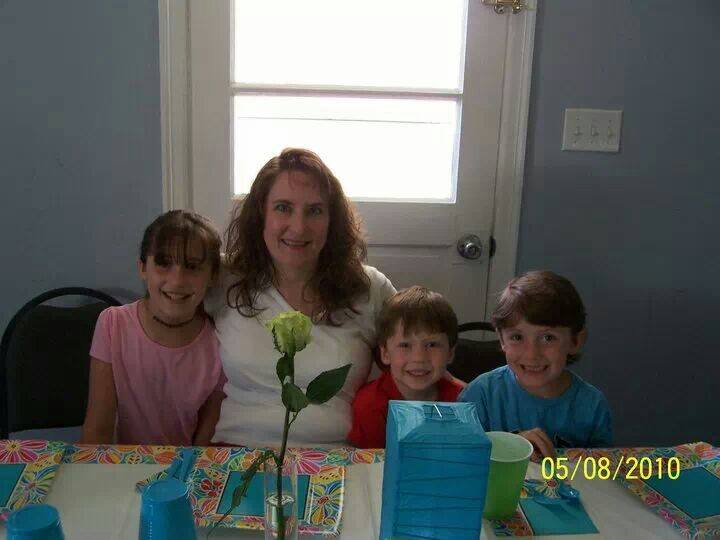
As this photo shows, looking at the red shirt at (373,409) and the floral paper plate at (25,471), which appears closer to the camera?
the floral paper plate at (25,471)

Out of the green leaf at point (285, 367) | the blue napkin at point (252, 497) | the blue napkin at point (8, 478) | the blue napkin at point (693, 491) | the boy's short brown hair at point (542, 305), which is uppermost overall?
the green leaf at point (285, 367)

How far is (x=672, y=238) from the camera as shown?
208 centimetres

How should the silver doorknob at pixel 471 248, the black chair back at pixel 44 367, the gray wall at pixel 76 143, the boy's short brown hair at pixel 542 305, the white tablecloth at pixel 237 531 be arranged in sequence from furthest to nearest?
1. the silver doorknob at pixel 471 248
2. the gray wall at pixel 76 143
3. the black chair back at pixel 44 367
4. the boy's short brown hair at pixel 542 305
5. the white tablecloth at pixel 237 531

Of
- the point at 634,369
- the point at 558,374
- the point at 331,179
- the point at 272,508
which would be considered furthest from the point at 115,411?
the point at 634,369

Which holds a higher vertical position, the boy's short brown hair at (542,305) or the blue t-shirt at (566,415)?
the boy's short brown hair at (542,305)

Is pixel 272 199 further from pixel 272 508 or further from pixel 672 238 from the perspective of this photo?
pixel 672 238

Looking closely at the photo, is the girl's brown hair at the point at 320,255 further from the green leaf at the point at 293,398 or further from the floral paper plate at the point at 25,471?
the green leaf at the point at 293,398

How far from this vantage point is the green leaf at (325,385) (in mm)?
746

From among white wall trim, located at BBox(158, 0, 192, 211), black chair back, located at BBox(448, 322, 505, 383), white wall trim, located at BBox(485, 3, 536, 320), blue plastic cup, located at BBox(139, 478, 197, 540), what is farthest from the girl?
white wall trim, located at BBox(485, 3, 536, 320)

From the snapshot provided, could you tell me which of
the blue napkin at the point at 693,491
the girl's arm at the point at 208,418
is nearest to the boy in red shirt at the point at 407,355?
the girl's arm at the point at 208,418

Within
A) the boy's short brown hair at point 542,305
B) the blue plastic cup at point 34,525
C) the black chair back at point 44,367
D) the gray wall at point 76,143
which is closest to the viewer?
the blue plastic cup at point 34,525

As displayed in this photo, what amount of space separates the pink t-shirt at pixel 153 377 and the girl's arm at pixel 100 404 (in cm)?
2

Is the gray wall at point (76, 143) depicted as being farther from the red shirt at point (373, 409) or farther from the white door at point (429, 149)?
the red shirt at point (373, 409)

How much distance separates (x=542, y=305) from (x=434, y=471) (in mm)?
582
